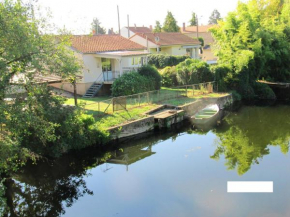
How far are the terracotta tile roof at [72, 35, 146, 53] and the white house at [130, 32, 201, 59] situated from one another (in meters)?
13.6

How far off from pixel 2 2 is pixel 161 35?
41680 mm

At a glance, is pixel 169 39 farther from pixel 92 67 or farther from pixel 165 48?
pixel 92 67

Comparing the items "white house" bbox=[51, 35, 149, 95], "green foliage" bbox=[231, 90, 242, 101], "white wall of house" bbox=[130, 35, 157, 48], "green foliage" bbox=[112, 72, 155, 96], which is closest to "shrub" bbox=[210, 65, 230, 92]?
"green foliage" bbox=[231, 90, 242, 101]

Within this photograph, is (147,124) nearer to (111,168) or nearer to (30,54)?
(111,168)

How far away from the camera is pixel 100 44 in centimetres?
3200

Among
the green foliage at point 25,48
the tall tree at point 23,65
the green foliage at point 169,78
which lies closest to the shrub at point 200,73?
the green foliage at point 169,78

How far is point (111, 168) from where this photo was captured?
54.2 feet

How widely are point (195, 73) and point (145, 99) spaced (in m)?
9.60

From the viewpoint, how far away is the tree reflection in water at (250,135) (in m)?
17.2

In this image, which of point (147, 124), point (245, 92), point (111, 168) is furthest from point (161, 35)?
point (111, 168)

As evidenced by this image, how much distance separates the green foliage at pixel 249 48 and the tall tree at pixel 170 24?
28547 mm

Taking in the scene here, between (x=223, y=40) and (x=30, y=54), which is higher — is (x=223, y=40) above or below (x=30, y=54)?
above

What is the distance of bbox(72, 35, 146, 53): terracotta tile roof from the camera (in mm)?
30125

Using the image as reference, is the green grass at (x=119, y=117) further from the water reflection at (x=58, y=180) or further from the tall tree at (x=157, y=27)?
the tall tree at (x=157, y=27)
